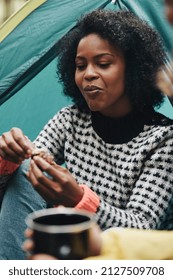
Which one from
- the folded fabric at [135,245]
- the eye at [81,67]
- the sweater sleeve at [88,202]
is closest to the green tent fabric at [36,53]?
the eye at [81,67]

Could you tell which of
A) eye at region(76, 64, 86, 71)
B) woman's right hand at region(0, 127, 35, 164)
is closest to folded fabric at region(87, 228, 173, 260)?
woman's right hand at region(0, 127, 35, 164)

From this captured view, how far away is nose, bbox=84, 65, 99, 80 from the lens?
97cm

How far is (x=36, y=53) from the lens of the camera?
1.27m

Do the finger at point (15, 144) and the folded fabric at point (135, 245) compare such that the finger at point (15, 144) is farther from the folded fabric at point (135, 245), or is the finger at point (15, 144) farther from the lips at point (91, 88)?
the folded fabric at point (135, 245)

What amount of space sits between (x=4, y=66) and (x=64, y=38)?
0.63ft

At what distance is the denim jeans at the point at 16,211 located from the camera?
923mm

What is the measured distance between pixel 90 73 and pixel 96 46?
0.06 m

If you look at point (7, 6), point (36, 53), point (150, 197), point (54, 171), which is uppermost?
point (7, 6)

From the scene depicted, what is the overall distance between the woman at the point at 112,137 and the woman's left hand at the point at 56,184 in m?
0.03

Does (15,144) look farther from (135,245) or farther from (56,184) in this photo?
(135,245)

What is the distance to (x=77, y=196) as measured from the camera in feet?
2.56

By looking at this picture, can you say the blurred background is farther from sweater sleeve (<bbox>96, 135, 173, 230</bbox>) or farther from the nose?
sweater sleeve (<bbox>96, 135, 173, 230</bbox>)

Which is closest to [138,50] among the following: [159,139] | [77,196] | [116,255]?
[159,139]

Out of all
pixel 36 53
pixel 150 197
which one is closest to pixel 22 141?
pixel 150 197
